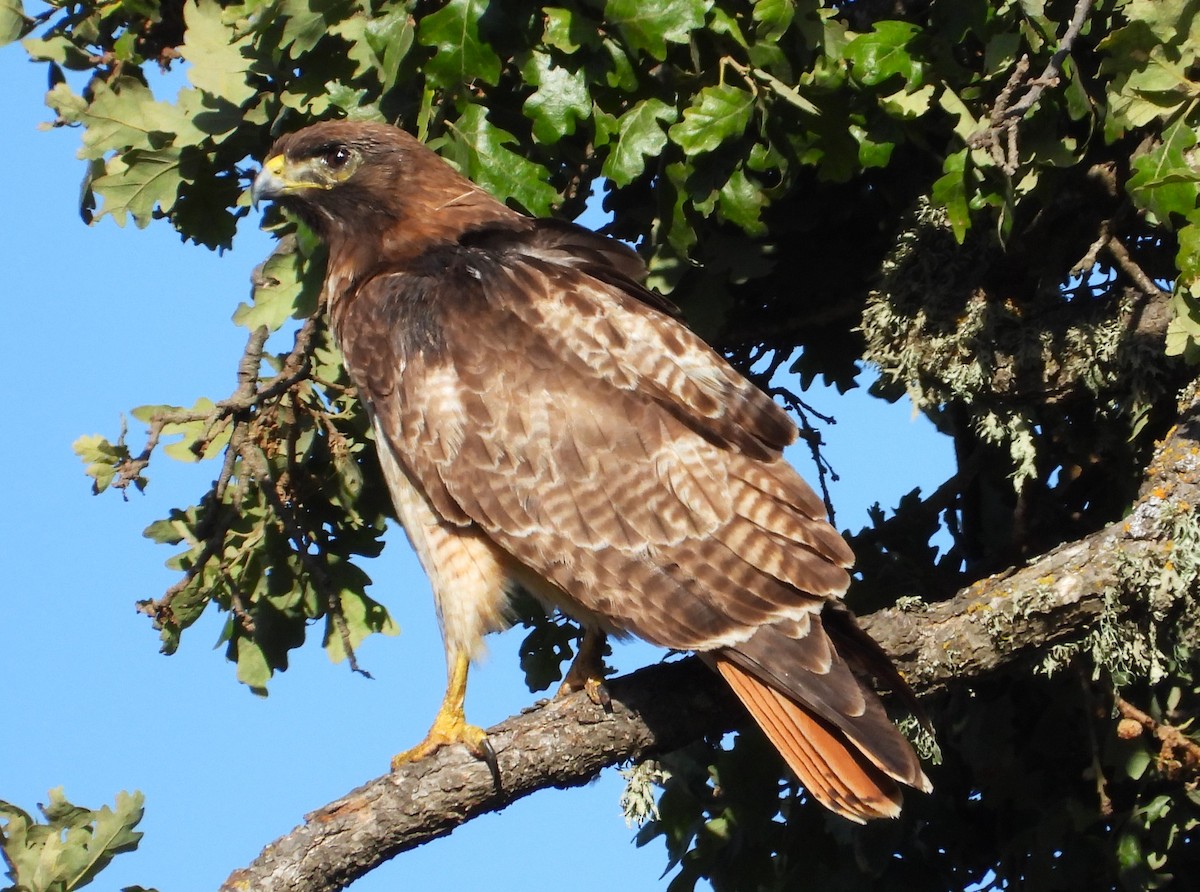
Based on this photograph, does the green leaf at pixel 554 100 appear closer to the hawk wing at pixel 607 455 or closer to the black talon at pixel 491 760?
the hawk wing at pixel 607 455

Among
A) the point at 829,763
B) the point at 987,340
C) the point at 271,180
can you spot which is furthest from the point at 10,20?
the point at 829,763

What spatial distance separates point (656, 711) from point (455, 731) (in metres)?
0.59

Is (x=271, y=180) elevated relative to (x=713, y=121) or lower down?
elevated

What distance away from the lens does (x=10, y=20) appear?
4.98m

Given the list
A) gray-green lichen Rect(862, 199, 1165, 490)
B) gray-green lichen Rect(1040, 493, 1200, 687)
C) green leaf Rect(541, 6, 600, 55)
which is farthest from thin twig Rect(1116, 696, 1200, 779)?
green leaf Rect(541, 6, 600, 55)

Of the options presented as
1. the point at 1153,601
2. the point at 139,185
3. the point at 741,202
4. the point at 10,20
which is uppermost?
the point at 10,20

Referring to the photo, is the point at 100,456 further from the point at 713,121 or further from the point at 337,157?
the point at 713,121

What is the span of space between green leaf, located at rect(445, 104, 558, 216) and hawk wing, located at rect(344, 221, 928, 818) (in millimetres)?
433

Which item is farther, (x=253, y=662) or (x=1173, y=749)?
(x=253, y=662)

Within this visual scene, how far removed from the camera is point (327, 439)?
4.99m

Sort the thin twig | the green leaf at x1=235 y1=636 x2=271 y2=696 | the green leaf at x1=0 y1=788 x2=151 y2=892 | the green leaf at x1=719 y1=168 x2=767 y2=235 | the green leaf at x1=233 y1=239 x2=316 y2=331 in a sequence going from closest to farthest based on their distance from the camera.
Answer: the green leaf at x1=0 y1=788 x2=151 y2=892 < the green leaf at x1=719 y1=168 x2=767 y2=235 < the thin twig < the green leaf at x1=233 y1=239 x2=316 y2=331 < the green leaf at x1=235 y1=636 x2=271 y2=696

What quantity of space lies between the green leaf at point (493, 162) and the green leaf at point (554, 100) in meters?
0.20

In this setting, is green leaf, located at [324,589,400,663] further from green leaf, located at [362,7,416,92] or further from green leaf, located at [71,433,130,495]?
green leaf, located at [362,7,416,92]

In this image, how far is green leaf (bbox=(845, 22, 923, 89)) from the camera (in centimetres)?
417
